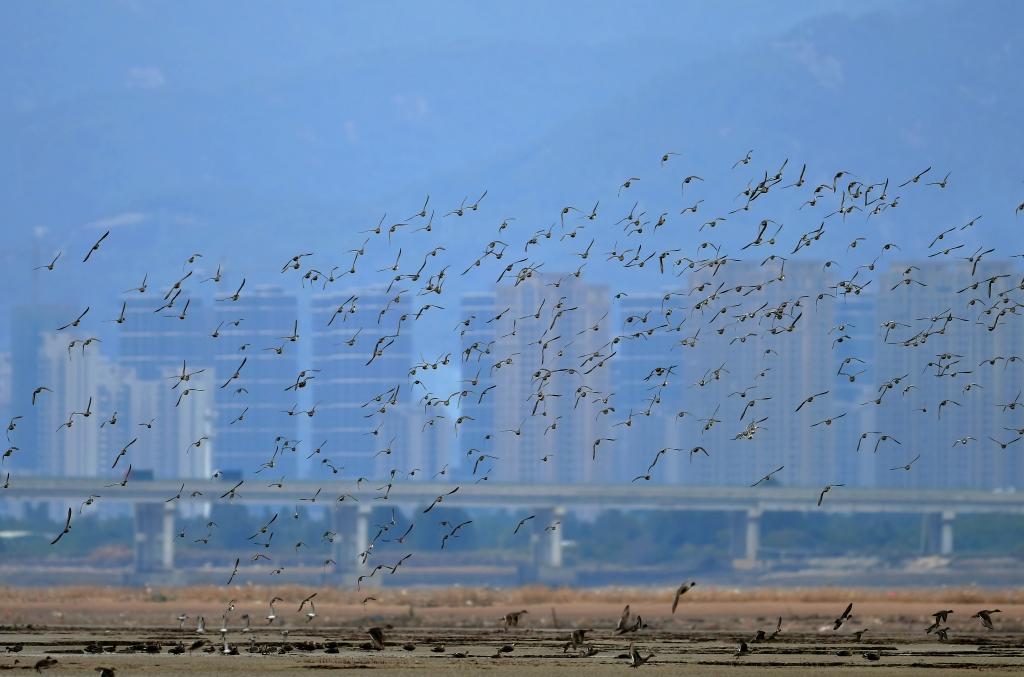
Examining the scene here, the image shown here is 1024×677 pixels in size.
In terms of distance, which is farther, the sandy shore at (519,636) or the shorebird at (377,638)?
the shorebird at (377,638)

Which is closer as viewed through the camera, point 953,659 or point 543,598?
point 953,659

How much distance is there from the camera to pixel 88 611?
356 feet

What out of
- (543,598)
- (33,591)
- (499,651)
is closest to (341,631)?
(499,651)

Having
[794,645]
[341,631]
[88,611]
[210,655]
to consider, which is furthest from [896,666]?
[88,611]

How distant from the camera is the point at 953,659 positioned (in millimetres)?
57281

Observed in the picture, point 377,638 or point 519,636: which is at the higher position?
point 377,638

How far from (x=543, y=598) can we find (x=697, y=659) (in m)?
63.2

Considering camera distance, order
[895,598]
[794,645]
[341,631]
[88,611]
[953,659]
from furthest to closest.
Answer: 1. [895,598]
2. [88,611]
3. [341,631]
4. [794,645]
5. [953,659]

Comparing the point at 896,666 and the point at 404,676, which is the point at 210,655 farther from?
the point at 896,666

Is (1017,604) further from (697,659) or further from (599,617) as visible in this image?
(697,659)

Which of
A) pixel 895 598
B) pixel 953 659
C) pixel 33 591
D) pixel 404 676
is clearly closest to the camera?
pixel 404 676

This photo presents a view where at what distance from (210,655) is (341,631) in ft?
60.7

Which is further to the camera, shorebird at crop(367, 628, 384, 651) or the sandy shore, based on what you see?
shorebird at crop(367, 628, 384, 651)

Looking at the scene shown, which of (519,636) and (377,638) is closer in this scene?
(377,638)
